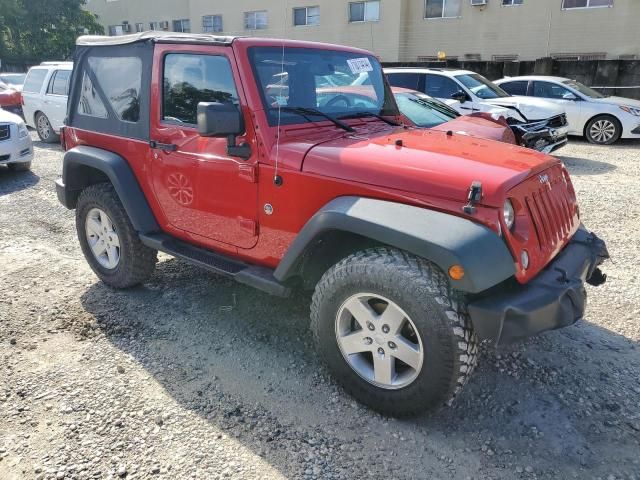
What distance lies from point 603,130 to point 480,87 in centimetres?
310

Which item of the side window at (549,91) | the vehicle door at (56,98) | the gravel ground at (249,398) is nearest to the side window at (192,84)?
the gravel ground at (249,398)

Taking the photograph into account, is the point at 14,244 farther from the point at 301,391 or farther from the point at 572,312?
the point at 572,312

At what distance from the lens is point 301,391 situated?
3000mm

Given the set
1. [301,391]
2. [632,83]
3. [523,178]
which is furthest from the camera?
[632,83]

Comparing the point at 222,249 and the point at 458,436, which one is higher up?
the point at 222,249

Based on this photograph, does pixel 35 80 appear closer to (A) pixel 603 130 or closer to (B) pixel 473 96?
(B) pixel 473 96

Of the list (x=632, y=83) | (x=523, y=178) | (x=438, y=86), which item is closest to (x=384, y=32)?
(x=632, y=83)

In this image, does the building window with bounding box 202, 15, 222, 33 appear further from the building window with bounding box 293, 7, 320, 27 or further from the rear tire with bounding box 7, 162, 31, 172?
the rear tire with bounding box 7, 162, 31, 172

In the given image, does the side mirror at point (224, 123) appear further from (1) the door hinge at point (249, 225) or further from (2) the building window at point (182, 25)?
(2) the building window at point (182, 25)

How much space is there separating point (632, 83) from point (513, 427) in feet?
52.4

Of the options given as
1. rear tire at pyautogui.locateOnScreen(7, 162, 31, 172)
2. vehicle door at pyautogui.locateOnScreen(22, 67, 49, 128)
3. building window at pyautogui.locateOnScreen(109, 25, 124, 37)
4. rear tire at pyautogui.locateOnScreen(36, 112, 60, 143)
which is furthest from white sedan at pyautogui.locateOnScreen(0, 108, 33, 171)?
building window at pyautogui.locateOnScreen(109, 25, 124, 37)

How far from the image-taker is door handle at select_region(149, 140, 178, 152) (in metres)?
3.44

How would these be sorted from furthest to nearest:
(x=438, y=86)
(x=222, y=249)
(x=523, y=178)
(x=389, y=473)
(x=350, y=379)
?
(x=438, y=86), (x=222, y=249), (x=350, y=379), (x=523, y=178), (x=389, y=473)

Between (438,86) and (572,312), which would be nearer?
(572,312)
